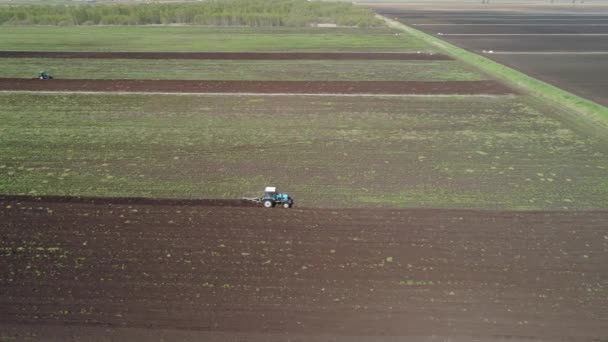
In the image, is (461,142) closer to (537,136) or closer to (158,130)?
(537,136)

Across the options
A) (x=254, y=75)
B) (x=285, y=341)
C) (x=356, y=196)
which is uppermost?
(x=254, y=75)

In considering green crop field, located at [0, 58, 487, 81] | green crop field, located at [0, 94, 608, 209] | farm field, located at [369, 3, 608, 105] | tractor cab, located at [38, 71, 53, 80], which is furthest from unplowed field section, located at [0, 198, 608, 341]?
green crop field, located at [0, 58, 487, 81]

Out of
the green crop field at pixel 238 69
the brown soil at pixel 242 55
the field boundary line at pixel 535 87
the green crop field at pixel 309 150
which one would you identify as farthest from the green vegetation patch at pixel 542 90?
the brown soil at pixel 242 55

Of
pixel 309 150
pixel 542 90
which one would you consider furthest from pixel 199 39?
pixel 309 150

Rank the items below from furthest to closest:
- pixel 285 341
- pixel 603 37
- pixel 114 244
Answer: pixel 603 37 → pixel 114 244 → pixel 285 341

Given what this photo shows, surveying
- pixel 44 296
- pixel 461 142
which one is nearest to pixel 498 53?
pixel 461 142

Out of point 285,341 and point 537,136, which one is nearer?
point 285,341

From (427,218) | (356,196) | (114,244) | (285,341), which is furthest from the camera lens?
(356,196)

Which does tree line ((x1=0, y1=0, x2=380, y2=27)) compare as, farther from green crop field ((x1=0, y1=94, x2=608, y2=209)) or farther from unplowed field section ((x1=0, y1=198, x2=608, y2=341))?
unplowed field section ((x1=0, y1=198, x2=608, y2=341))
